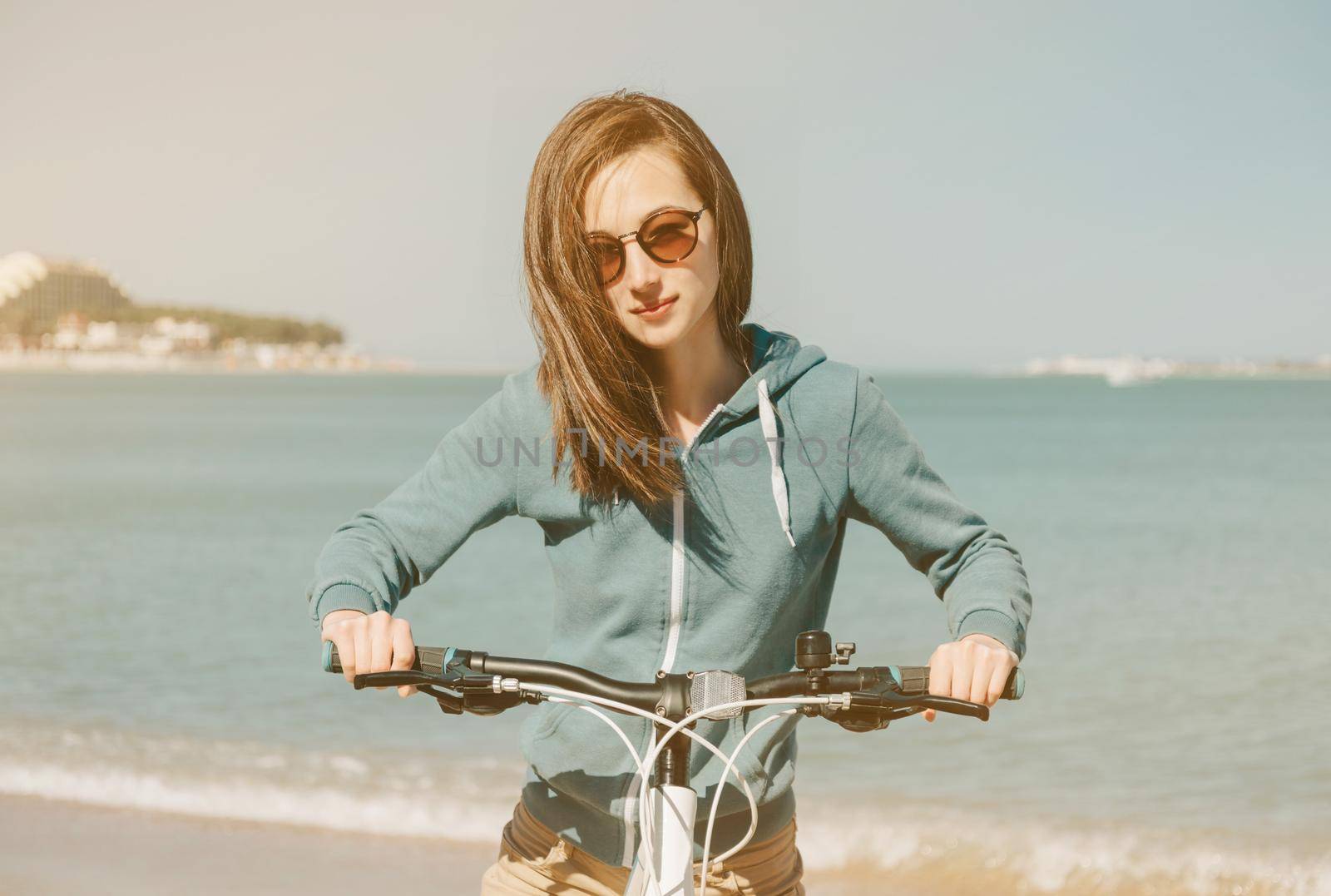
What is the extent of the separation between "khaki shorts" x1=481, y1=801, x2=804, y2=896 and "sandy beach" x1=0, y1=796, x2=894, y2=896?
352 cm

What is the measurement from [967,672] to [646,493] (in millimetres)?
608

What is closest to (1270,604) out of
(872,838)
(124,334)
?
(872,838)

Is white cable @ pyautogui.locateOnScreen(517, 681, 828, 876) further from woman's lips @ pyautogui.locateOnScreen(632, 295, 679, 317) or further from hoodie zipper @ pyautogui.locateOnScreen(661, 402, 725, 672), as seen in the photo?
woman's lips @ pyautogui.locateOnScreen(632, 295, 679, 317)

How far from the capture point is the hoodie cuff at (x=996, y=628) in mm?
1903

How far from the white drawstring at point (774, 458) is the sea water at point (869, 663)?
30cm

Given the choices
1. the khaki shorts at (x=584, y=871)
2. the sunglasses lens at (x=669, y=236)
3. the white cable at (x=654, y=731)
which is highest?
the sunglasses lens at (x=669, y=236)

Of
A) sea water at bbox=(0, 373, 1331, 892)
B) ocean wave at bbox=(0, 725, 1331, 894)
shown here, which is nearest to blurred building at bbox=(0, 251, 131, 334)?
sea water at bbox=(0, 373, 1331, 892)

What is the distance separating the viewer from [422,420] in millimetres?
68250

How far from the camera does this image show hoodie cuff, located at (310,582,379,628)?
1.93 metres

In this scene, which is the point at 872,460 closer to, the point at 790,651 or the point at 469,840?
the point at 790,651

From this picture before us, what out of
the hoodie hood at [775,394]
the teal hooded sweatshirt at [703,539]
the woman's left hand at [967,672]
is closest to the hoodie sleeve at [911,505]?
the teal hooded sweatshirt at [703,539]

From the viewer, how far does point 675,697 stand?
1.77 meters

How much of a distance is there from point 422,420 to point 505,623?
182 feet

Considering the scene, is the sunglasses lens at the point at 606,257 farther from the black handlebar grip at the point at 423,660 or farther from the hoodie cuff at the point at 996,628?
the hoodie cuff at the point at 996,628
